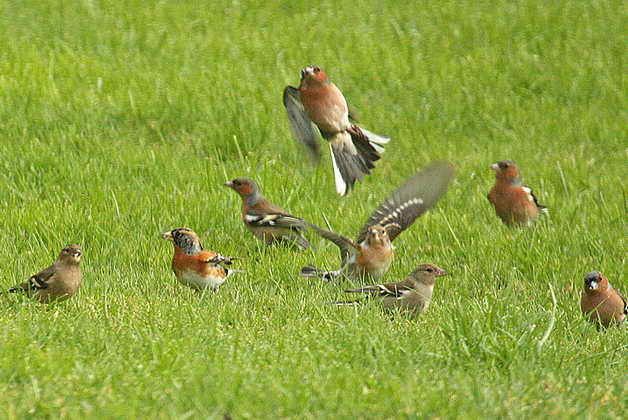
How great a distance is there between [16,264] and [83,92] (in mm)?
3789

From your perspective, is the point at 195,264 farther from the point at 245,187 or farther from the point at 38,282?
the point at 245,187

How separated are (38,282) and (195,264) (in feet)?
3.54

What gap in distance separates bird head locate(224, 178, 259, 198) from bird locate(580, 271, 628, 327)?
313 cm

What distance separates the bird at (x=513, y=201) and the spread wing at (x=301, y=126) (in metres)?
1.65

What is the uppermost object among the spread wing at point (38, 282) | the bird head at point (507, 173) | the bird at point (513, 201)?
the spread wing at point (38, 282)

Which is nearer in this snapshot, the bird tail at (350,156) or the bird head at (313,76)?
the bird head at (313,76)

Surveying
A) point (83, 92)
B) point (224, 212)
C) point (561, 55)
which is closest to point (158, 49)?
point (83, 92)

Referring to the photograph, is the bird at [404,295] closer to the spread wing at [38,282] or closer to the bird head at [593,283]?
the bird head at [593,283]

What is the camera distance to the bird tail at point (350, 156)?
27.2 feet

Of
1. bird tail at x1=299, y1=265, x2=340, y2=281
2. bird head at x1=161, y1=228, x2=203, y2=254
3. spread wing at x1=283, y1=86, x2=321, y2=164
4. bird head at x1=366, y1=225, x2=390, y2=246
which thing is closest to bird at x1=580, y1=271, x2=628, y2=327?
bird head at x1=366, y1=225, x2=390, y2=246

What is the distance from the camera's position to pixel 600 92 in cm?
1239

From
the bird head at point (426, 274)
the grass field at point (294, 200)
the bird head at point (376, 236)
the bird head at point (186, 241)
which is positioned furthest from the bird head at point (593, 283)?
the bird head at point (186, 241)

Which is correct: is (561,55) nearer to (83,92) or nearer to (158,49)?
(158,49)

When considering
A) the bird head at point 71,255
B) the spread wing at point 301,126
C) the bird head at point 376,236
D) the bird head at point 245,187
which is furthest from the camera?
the bird head at point 245,187
